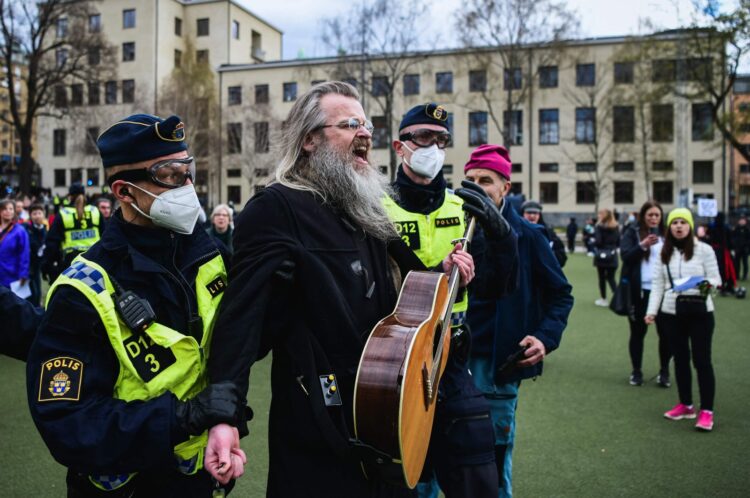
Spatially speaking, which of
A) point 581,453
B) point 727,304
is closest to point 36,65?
point 727,304

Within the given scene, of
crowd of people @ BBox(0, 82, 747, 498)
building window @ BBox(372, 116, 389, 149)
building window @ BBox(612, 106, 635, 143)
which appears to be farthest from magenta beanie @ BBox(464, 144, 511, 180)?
building window @ BBox(612, 106, 635, 143)

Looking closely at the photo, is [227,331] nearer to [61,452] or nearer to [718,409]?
[61,452]

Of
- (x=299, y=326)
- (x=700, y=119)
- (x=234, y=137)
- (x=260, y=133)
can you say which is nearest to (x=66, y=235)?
(x=299, y=326)

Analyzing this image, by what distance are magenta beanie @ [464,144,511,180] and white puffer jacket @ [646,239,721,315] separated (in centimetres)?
336

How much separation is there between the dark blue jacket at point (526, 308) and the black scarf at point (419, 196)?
0.62 metres

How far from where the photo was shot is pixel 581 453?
548 centimetres

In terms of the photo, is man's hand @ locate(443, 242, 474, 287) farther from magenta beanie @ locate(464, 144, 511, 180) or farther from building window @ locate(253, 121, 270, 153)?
building window @ locate(253, 121, 270, 153)

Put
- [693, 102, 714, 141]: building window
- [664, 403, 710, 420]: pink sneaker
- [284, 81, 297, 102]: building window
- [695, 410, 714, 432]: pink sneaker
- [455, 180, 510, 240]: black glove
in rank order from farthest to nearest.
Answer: [284, 81, 297, 102]: building window
[693, 102, 714, 141]: building window
[664, 403, 710, 420]: pink sneaker
[695, 410, 714, 432]: pink sneaker
[455, 180, 510, 240]: black glove

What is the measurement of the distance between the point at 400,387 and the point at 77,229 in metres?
8.45

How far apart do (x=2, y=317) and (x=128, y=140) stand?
39.8 inches

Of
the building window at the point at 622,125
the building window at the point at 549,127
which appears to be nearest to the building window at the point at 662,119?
the building window at the point at 622,125

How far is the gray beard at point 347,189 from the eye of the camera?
8.21ft

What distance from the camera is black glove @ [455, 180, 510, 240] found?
10.1ft

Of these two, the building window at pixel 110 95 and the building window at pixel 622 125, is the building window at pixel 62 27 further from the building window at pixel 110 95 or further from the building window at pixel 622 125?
the building window at pixel 622 125
